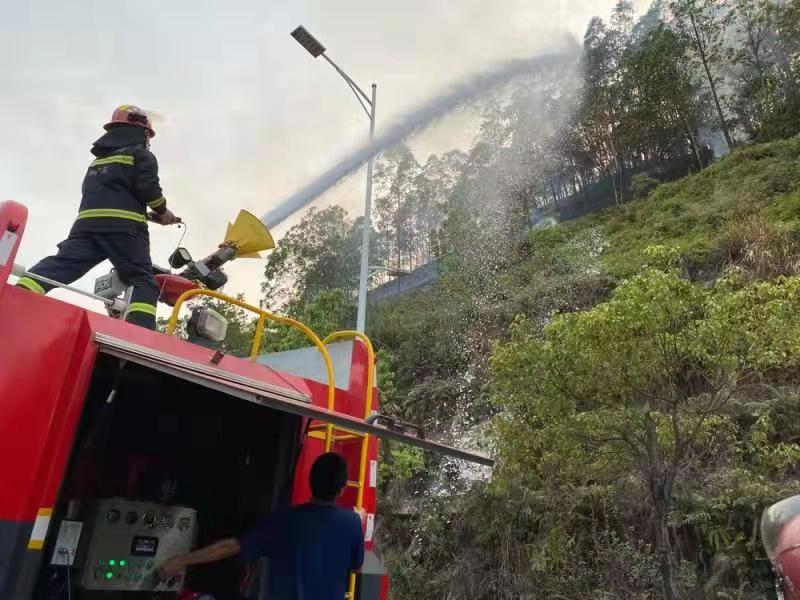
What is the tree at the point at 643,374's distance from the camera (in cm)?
640

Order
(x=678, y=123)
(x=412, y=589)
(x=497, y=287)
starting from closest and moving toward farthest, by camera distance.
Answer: (x=412, y=589) < (x=497, y=287) < (x=678, y=123)

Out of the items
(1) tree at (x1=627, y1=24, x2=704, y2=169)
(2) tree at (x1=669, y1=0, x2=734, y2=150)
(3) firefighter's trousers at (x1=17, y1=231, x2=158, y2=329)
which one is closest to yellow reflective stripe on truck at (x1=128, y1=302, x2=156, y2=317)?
(3) firefighter's trousers at (x1=17, y1=231, x2=158, y2=329)

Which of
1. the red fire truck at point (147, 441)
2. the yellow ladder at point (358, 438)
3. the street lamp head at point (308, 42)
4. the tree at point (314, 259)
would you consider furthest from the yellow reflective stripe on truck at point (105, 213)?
the tree at point (314, 259)

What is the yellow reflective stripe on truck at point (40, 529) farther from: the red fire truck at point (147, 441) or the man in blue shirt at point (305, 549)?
the man in blue shirt at point (305, 549)

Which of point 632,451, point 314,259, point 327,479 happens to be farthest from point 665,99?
point 327,479

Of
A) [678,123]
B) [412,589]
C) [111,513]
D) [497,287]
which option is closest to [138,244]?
[111,513]

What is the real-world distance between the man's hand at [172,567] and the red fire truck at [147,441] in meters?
0.06

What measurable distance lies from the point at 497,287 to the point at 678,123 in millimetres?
15303

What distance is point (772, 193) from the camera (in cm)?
1928

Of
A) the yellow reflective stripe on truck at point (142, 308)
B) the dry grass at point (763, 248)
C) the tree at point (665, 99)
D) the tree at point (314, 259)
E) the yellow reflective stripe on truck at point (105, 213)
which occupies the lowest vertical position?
the yellow reflective stripe on truck at point (142, 308)

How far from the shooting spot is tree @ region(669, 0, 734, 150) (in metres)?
28.9

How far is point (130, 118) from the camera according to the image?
3.80m

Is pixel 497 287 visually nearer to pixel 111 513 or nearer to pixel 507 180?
pixel 507 180

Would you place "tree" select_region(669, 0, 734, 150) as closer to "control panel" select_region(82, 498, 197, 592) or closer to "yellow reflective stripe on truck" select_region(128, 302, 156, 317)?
"yellow reflective stripe on truck" select_region(128, 302, 156, 317)
